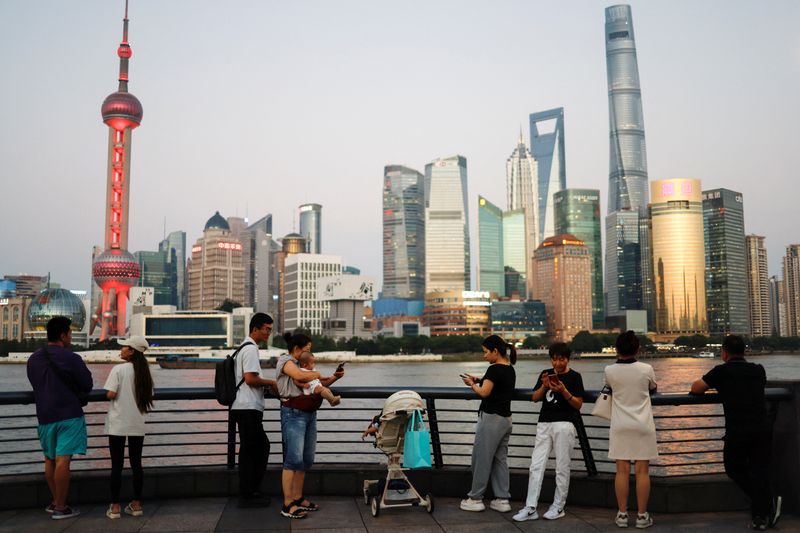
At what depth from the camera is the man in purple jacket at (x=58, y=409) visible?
29.0 ft

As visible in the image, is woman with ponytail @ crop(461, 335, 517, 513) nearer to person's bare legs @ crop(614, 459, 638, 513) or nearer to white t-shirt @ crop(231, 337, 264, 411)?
person's bare legs @ crop(614, 459, 638, 513)

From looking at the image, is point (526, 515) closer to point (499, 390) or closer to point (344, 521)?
point (499, 390)

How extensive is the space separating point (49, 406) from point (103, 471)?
209 cm

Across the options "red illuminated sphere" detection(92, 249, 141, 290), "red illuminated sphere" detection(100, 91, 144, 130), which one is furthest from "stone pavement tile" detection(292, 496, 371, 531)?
"red illuminated sphere" detection(100, 91, 144, 130)

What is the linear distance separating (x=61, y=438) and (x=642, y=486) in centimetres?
664

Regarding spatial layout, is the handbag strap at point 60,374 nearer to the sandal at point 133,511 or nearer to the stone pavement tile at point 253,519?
the sandal at point 133,511

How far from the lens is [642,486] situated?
8492 mm

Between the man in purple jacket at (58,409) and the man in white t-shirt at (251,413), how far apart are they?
178cm

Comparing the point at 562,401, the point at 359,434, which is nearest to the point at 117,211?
the point at 359,434

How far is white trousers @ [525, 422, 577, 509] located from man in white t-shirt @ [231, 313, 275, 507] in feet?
10.7

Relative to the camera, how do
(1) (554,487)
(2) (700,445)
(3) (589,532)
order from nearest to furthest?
(3) (589,532) < (1) (554,487) < (2) (700,445)

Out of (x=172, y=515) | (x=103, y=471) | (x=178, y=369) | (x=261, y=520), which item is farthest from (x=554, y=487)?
(x=178, y=369)

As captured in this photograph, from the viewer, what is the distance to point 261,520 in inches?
344

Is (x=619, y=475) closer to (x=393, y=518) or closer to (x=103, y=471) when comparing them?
(x=393, y=518)
